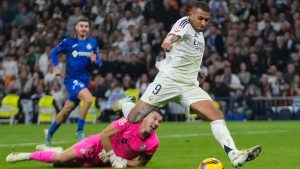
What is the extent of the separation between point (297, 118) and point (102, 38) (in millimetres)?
8319

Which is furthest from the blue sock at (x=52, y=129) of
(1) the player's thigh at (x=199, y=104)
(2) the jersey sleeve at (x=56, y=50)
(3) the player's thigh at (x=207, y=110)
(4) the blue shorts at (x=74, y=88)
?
(3) the player's thigh at (x=207, y=110)

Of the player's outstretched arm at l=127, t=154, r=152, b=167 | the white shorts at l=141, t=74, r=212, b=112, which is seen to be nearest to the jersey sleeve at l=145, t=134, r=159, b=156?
the player's outstretched arm at l=127, t=154, r=152, b=167

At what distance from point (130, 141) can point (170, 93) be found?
2.94 feet

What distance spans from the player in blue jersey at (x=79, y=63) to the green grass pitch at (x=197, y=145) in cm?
88

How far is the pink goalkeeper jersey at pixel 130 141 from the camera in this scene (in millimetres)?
12016

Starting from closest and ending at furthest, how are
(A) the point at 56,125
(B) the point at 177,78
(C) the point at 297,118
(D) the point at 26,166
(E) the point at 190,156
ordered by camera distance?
(B) the point at 177,78 → (D) the point at 26,166 → (E) the point at 190,156 → (A) the point at 56,125 → (C) the point at 297,118

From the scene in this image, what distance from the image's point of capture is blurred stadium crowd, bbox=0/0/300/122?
1139 inches

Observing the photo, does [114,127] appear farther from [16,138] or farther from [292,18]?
[292,18]

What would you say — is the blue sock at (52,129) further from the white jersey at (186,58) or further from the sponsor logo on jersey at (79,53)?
the white jersey at (186,58)

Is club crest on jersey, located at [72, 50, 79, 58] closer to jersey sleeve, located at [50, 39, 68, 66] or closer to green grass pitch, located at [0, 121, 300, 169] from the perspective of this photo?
jersey sleeve, located at [50, 39, 68, 66]

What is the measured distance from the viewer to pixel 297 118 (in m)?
28.2

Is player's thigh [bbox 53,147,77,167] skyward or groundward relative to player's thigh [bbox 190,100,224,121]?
groundward

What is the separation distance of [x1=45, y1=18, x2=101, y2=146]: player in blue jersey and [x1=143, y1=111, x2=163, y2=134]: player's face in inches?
219

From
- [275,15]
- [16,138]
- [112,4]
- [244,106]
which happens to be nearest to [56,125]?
[16,138]
